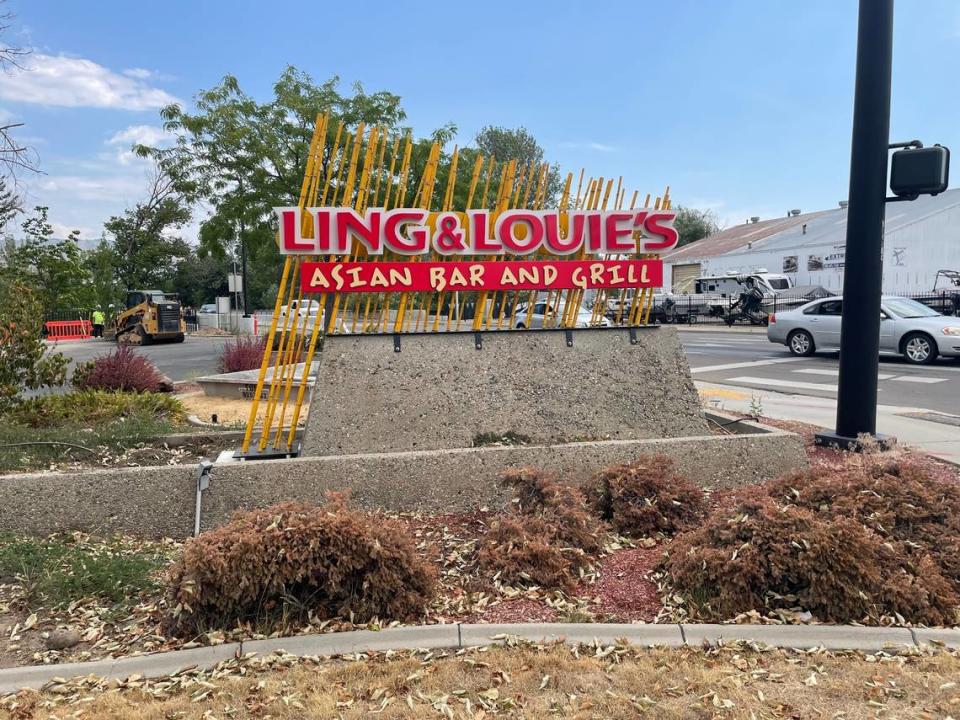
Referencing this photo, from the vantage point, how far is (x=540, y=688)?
110 inches

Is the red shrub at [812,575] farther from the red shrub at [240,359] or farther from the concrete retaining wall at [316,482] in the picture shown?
the red shrub at [240,359]

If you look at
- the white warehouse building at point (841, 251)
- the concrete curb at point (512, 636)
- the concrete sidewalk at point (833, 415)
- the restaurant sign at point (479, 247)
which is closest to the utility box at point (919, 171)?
the restaurant sign at point (479, 247)

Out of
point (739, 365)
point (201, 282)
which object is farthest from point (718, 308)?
point (201, 282)

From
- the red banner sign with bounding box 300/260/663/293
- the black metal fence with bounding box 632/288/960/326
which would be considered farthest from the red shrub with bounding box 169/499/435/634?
the black metal fence with bounding box 632/288/960/326

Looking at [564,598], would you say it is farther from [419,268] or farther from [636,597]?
[419,268]

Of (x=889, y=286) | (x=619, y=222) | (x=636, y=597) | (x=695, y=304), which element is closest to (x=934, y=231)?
(x=889, y=286)

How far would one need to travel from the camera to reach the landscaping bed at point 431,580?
3330 mm

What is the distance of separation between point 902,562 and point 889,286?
37569 millimetres

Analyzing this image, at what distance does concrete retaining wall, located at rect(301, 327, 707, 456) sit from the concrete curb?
2.42m

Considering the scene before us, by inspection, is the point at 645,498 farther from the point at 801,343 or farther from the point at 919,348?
the point at 801,343

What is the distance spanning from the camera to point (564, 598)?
3652mm

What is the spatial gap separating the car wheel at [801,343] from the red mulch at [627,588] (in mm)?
15696

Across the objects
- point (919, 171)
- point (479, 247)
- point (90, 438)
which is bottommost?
point (90, 438)

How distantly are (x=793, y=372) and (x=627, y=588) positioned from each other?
12.7 metres
